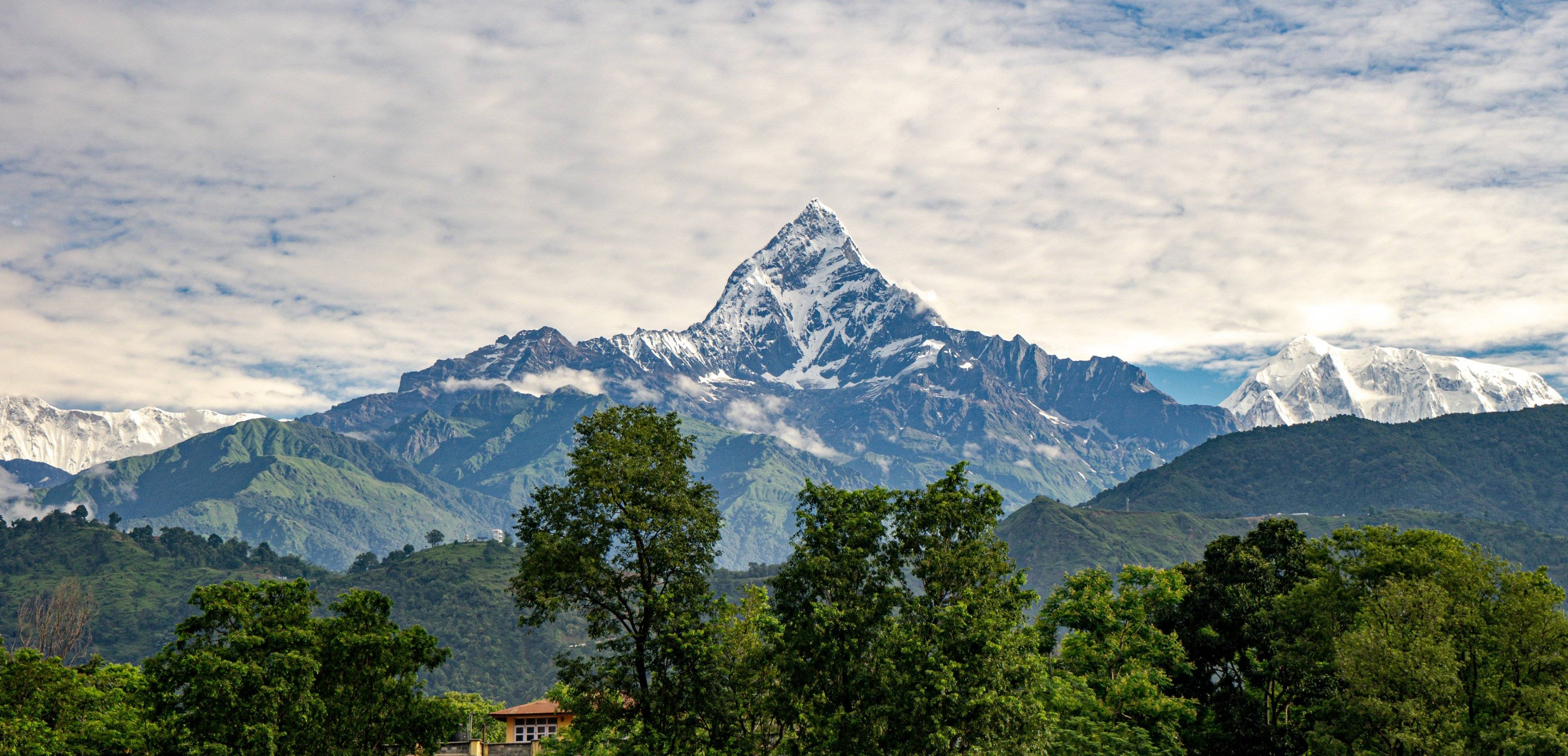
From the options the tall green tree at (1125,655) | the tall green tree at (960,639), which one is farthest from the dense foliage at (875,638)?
the tall green tree at (1125,655)

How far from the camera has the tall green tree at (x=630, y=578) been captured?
5388 centimetres

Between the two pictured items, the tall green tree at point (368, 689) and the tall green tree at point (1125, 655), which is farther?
the tall green tree at point (1125, 655)

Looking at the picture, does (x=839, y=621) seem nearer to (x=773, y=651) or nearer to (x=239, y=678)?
(x=773, y=651)

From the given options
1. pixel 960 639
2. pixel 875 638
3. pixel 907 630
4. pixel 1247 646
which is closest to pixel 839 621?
pixel 875 638

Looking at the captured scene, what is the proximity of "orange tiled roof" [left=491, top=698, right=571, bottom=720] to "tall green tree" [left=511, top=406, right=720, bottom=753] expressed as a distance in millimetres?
62783

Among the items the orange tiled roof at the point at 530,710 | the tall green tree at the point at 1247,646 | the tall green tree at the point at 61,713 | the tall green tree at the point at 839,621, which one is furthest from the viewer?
the orange tiled roof at the point at 530,710

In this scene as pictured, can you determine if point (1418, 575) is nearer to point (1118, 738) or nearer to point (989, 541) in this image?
point (1118, 738)

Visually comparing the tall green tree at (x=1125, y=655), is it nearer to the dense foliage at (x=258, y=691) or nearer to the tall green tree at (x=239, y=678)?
the dense foliage at (x=258, y=691)

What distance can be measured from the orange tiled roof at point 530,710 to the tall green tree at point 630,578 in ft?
206

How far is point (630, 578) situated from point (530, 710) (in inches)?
2728

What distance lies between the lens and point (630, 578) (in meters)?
55.7

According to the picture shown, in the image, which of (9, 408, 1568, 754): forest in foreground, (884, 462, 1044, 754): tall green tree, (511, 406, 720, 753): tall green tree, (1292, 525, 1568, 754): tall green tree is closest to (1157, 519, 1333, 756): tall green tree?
(1292, 525, 1568, 754): tall green tree

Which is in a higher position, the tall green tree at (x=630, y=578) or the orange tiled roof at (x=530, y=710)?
the tall green tree at (x=630, y=578)

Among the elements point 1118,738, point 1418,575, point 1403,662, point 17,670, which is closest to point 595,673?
point 1118,738
